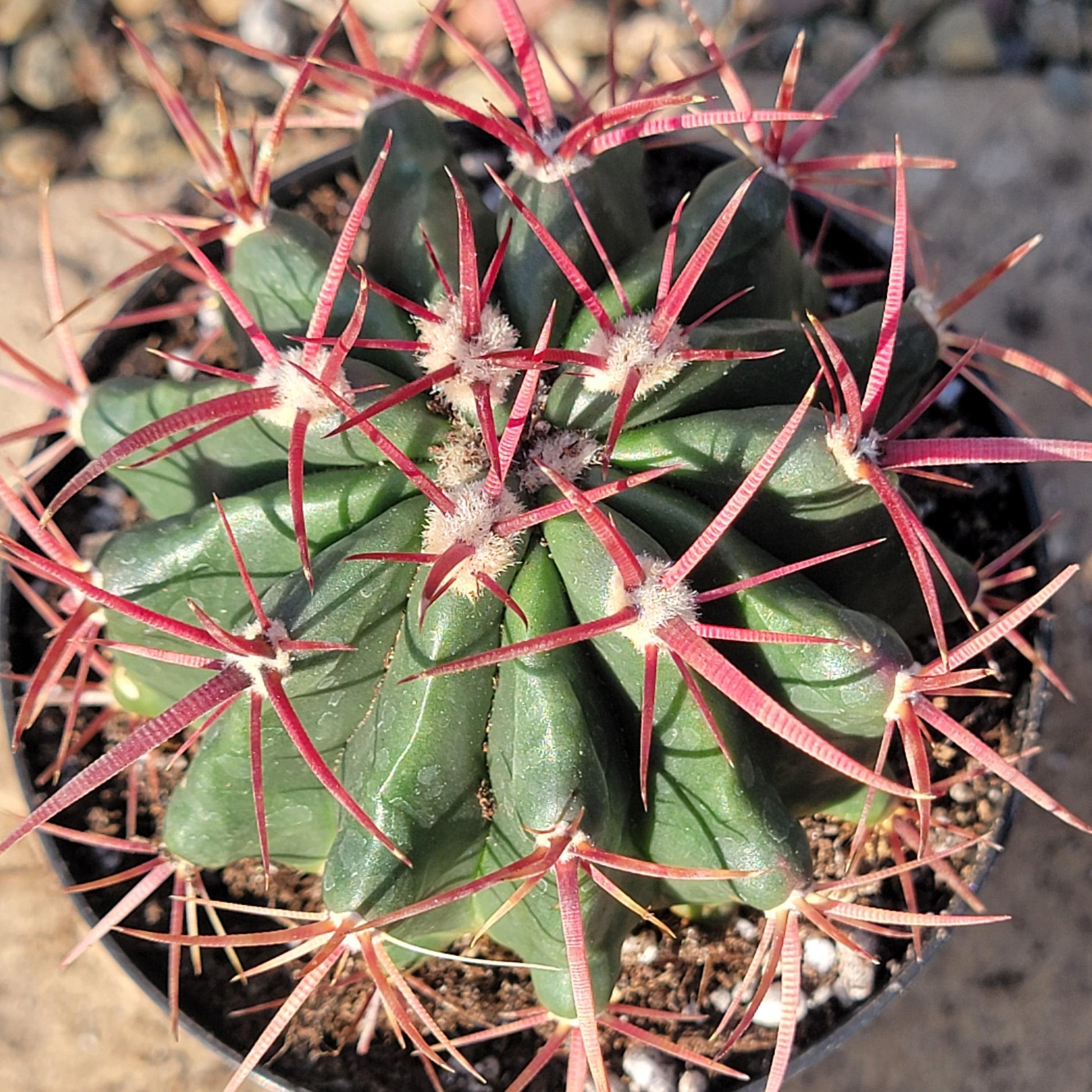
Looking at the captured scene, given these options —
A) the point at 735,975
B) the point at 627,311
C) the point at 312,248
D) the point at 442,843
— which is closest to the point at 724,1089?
the point at 735,975

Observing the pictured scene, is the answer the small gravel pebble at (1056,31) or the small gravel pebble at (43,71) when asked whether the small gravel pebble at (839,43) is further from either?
the small gravel pebble at (43,71)

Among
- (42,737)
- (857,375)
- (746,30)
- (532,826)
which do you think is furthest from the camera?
(746,30)

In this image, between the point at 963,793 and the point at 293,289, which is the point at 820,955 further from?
the point at 293,289

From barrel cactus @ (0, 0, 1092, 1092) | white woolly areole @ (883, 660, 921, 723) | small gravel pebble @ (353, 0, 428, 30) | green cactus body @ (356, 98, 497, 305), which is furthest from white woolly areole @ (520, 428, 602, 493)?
small gravel pebble @ (353, 0, 428, 30)

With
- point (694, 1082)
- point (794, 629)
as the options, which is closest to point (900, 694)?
point (794, 629)

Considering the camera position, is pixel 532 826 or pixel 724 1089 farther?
pixel 724 1089

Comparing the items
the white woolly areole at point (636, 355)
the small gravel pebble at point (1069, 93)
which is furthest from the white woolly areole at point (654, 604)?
the small gravel pebble at point (1069, 93)

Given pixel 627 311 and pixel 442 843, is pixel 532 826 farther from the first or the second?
pixel 627 311
